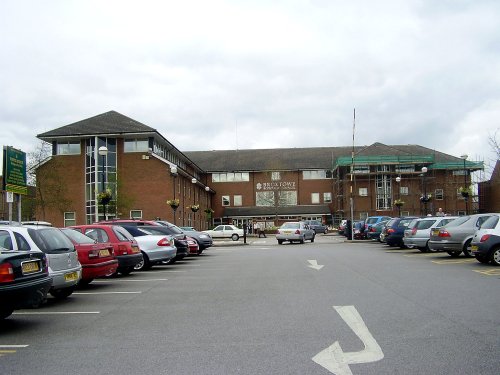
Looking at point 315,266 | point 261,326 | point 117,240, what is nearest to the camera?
point 261,326

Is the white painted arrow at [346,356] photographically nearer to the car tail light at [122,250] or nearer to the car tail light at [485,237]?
the car tail light at [122,250]

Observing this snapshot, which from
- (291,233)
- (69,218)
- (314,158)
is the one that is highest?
(314,158)

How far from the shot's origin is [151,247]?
56.5 feet

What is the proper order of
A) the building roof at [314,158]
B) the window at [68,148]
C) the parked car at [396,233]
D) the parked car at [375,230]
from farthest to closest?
the building roof at [314,158] → the window at [68,148] → the parked car at [375,230] → the parked car at [396,233]

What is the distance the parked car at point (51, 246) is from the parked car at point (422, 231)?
628 inches

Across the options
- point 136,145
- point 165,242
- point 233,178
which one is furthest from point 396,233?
point 233,178

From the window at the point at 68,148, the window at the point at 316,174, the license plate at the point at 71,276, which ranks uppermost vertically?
the window at the point at 68,148

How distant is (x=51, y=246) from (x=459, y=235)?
543 inches

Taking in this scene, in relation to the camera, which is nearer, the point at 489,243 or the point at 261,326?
the point at 261,326

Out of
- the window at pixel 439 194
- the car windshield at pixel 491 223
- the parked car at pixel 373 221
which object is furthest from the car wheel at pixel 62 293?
the window at pixel 439 194

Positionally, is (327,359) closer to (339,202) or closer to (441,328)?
(441,328)

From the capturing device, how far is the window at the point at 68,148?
4978cm

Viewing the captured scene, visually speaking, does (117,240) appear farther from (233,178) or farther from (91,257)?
(233,178)

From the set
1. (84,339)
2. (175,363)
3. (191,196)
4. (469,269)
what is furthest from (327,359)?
(191,196)
